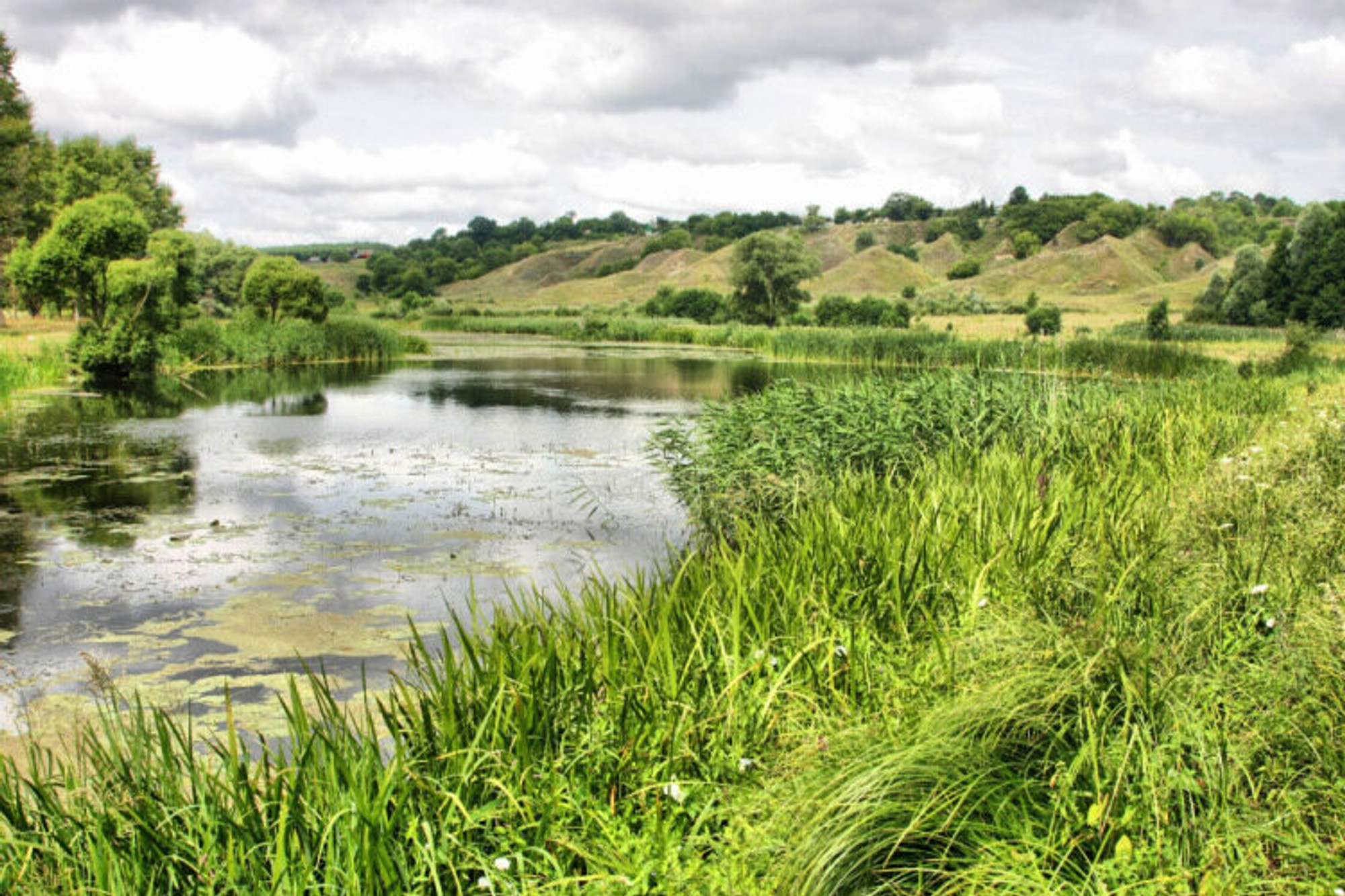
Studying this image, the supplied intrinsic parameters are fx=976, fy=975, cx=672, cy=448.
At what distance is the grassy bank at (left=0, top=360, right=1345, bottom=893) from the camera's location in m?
2.68

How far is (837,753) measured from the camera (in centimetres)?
308

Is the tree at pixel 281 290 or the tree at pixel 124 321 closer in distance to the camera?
the tree at pixel 124 321

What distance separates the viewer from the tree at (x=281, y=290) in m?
31.6

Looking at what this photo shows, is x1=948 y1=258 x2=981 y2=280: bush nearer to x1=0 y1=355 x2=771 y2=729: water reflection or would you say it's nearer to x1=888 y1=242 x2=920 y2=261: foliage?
x1=888 y1=242 x2=920 y2=261: foliage

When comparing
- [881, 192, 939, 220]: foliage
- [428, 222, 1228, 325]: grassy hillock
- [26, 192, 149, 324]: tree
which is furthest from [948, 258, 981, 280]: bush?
[26, 192, 149, 324]: tree

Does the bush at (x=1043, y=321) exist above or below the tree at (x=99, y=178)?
below

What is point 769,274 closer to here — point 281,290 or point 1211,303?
point 1211,303

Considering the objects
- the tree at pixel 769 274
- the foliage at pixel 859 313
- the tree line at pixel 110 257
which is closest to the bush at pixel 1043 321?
the foliage at pixel 859 313

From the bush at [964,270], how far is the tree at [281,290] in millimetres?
80615

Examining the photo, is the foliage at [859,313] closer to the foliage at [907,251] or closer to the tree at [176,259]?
the tree at [176,259]

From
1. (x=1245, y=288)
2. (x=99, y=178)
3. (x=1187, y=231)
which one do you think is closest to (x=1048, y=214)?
(x=1187, y=231)

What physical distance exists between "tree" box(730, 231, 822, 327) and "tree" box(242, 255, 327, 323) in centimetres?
2738

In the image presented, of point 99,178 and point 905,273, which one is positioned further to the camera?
point 905,273

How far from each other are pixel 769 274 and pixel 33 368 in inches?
1556
